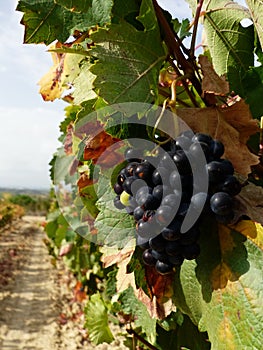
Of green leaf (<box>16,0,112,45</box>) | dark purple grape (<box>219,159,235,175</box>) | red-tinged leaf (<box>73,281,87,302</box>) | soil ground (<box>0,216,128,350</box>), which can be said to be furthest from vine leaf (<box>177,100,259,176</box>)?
red-tinged leaf (<box>73,281,87,302</box>)

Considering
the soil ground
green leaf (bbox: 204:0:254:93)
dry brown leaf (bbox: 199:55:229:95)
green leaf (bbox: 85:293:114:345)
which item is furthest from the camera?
the soil ground

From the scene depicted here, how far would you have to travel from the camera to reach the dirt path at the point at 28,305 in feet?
25.3

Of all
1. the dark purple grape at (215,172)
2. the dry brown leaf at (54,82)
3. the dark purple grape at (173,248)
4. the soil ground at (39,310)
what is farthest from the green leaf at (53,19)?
the soil ground at (39,310)

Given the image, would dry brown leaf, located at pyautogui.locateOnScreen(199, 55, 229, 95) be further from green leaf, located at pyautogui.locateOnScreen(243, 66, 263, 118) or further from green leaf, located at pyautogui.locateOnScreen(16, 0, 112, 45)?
green leaf, located at pyautogui.locateOnScreen(16, 0, 112, 45)

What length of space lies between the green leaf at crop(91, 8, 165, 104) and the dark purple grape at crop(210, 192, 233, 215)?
29cm

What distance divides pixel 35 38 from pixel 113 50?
276mm

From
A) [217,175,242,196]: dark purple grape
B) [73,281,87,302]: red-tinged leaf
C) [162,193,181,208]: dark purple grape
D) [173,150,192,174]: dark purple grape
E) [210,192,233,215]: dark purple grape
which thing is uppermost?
[73,281,87,302]: red-tinged leaf

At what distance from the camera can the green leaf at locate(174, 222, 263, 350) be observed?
2.90 feet

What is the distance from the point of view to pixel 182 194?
2.91 feet

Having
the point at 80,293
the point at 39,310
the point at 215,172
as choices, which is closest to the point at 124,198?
the point at 215,172

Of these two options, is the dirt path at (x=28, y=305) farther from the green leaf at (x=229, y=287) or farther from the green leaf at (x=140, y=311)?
the green leaf at (x=229, y=287)

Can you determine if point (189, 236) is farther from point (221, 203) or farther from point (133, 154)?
point (133, 154)

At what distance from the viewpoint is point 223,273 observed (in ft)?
3.13

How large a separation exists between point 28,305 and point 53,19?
9.77m
